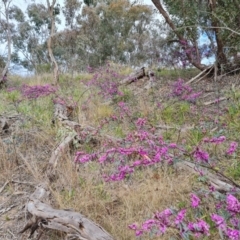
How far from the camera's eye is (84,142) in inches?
139

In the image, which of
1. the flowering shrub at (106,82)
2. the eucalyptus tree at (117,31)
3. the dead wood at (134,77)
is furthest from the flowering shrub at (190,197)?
the eucalyptus tree at (117,31)

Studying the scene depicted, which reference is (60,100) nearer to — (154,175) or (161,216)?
(154,175)

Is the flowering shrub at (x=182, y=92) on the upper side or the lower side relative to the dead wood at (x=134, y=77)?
lower

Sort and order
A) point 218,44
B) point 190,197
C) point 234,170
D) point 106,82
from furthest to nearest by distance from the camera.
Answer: point 106,82, point 218,44, point 234,170, point 190,197

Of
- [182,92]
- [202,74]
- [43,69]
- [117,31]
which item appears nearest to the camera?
[182,92]

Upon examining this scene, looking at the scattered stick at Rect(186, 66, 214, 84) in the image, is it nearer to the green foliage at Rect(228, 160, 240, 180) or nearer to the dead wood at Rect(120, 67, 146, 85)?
the dead wood at Rect(120, 67, 146, 85)

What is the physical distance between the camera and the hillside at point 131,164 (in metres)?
1.72

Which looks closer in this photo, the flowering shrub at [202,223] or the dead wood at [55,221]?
the flowering shrub at [202,223]

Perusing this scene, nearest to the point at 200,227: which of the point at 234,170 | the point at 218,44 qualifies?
the point at 234,170

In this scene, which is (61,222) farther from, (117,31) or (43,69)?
(117,31)

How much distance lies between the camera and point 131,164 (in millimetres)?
2258

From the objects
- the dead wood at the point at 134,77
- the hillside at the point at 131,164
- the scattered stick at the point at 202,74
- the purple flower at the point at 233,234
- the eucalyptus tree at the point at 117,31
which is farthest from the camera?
the eucalyptus tree at the point at 117,31

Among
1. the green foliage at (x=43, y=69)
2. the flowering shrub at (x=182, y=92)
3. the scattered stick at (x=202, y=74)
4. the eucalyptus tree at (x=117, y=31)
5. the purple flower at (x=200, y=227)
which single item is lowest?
the purple flower at (x=200, y=227)

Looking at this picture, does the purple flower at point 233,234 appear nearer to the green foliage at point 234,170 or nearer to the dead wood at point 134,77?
the green foliage at point 234,170
